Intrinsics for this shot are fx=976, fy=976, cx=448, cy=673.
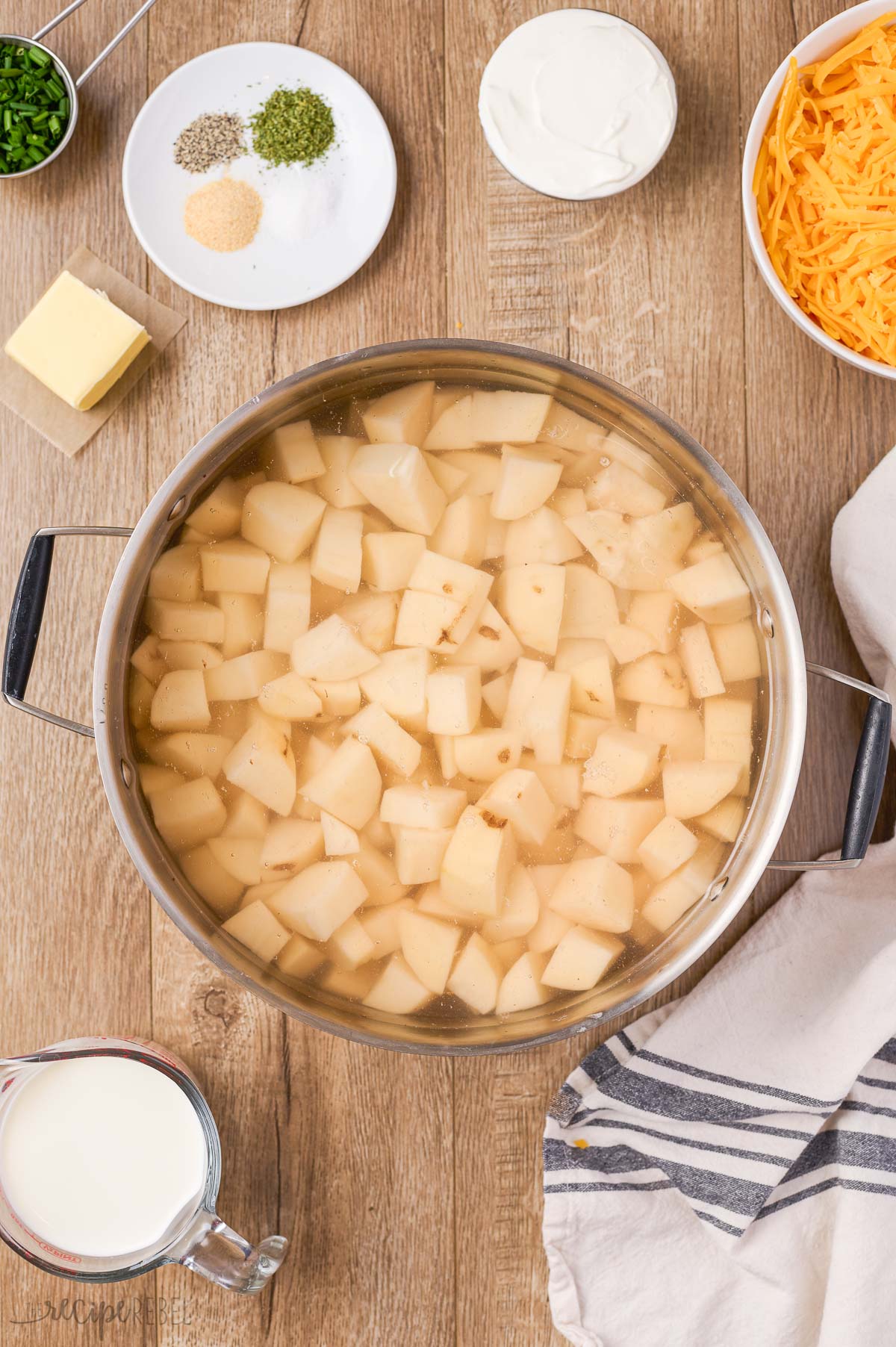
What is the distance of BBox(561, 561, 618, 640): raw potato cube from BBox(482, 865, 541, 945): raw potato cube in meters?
0.21

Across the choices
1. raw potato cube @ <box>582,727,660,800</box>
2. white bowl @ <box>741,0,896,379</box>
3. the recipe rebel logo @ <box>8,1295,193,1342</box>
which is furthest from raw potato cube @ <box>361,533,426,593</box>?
the recipe rebel logo @ <box>8,1295,193,1342</box>

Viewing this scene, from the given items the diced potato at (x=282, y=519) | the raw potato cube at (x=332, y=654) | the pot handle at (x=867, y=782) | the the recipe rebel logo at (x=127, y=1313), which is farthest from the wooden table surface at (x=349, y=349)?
the raw potato cube at (x=332, y=654)

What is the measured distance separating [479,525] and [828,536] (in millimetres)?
426

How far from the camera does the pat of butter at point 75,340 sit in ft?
3.18

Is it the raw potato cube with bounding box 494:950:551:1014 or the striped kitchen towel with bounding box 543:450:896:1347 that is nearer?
the raw potato cube with bounding box 494:950:551:1014

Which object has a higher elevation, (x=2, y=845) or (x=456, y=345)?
(x=456, y=345)

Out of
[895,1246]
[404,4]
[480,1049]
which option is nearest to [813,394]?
[404,4]

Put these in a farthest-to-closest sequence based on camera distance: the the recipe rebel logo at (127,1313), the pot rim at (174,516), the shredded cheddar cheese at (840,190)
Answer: the the recipe rebel logo at (127,1313) → the shredded cheddar cheese at (840,190) → the pot rim at (174,516)

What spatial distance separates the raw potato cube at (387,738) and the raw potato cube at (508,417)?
0.83ft

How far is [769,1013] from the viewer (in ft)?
3.30

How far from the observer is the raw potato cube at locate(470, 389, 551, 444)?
849 mm

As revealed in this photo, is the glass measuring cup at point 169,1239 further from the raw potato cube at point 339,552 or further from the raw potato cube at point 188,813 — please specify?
the raw potato cube at point 339,552

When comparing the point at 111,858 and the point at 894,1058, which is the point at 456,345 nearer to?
the point at 111,858

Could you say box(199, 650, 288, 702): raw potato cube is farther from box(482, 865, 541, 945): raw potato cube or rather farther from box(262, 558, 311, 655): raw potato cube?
box(482, 865, 541, 945): raw potato cube
